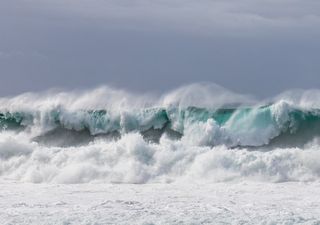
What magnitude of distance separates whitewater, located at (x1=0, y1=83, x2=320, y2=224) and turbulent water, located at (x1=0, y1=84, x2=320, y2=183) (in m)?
0.04

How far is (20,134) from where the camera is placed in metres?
25.7

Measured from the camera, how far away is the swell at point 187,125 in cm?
2322

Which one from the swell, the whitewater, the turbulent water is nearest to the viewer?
the whitewater

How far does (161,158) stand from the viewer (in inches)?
797

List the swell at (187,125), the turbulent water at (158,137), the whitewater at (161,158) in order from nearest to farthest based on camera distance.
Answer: the whitewater at (161,158) → the turbulent water at (158,137) → the swell at (187,125)

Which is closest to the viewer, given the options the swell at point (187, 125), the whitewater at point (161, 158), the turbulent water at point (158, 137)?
the whitewater at point (161, 158)

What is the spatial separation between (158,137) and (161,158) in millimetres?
3779

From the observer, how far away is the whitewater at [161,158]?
1476cm

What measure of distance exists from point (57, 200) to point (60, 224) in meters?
2.50

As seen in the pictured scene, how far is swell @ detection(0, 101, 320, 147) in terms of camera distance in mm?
23219

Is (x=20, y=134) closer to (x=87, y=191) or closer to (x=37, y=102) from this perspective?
(x=37, y=102)

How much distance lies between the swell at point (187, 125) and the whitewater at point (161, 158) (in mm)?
38

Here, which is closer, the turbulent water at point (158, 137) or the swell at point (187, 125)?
the turbulent water at point (158, 137)

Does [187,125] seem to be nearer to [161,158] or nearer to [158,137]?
[158,137]
